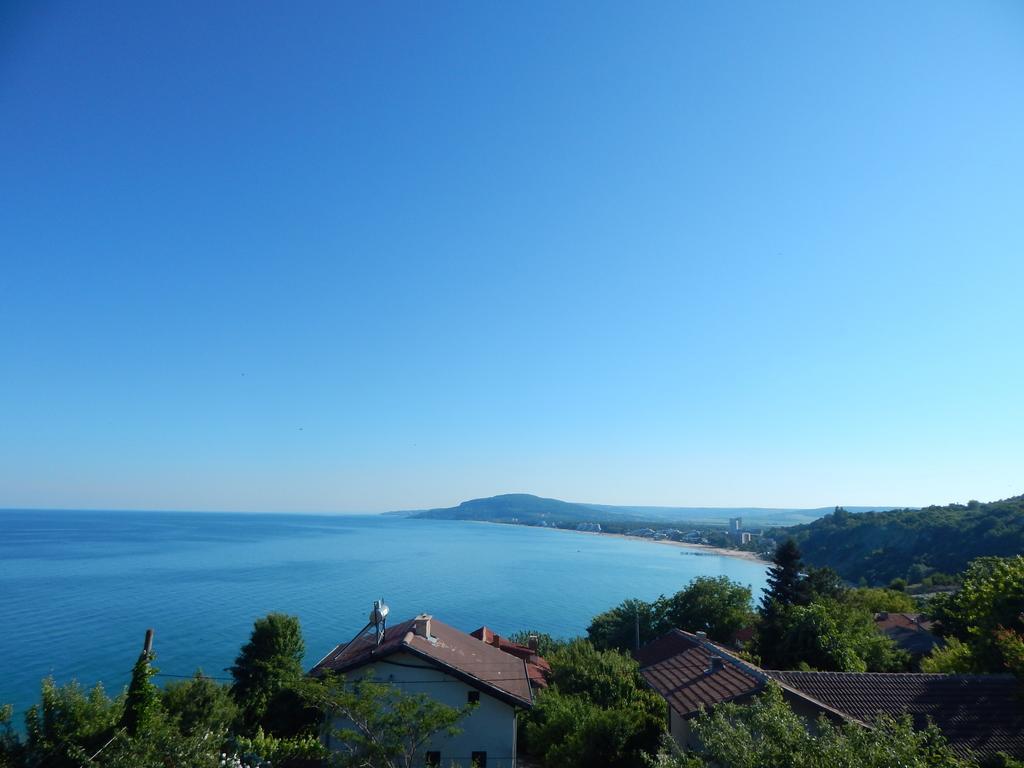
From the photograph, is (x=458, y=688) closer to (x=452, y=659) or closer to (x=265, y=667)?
(x=452, y=659)

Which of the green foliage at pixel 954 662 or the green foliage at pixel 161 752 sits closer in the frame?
the green foliage at pixel 161 752

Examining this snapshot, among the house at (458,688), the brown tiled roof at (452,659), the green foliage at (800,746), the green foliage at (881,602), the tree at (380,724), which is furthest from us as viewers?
the green foliage at (881,602)

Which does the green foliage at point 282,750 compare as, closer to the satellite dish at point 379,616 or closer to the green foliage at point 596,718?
the satellite dish at point 379,616

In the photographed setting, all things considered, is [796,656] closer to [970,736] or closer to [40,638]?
[970,736]

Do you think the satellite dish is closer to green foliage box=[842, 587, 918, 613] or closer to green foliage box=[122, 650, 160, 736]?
green foliage box=[122, 650, 160, 736]

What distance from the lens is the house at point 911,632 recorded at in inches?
1297

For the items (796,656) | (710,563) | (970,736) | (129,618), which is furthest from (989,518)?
(129,618)

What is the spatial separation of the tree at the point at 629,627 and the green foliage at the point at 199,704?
25.5 metres

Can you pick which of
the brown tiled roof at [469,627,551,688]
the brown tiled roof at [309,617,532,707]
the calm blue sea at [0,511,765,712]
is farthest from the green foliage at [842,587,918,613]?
the brown tiled roof at [309,617,532,707]

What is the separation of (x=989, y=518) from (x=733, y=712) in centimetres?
10764

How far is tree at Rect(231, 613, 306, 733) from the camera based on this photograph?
24.4 metres

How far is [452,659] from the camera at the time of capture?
1756 centimetres

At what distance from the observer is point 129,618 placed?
182ft

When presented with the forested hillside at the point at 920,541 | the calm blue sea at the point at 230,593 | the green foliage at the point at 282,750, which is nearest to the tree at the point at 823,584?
the calm blue sea at the point at 230,593
